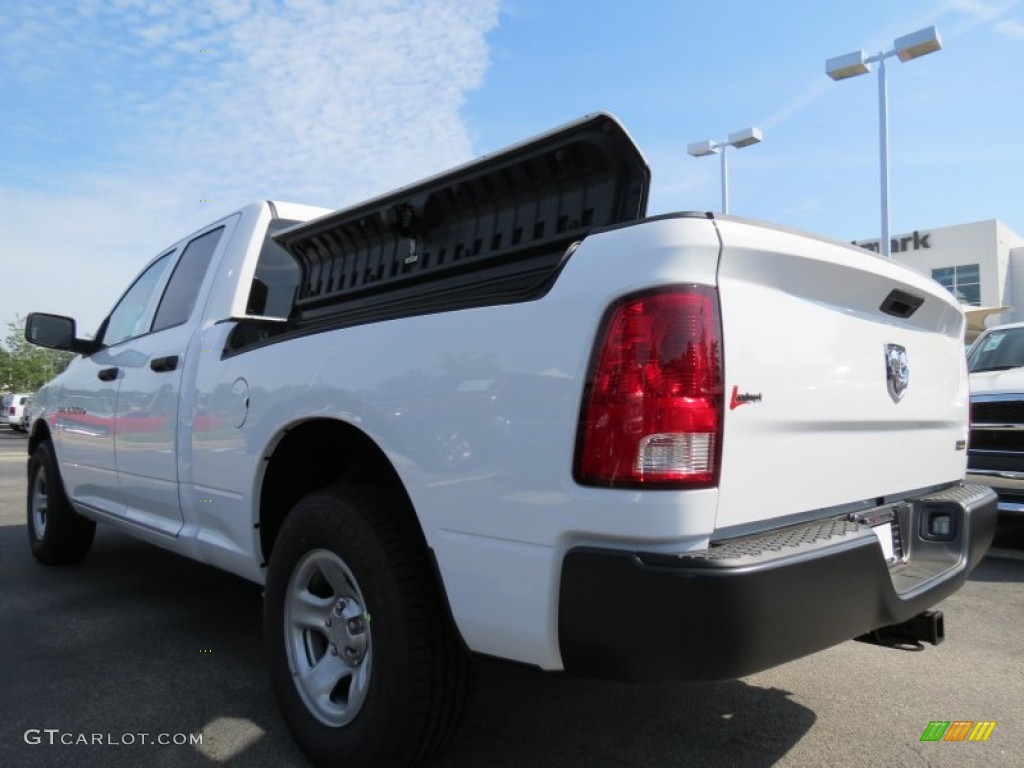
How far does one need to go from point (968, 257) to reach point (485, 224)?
39.6 metres

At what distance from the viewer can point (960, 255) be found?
35.9m

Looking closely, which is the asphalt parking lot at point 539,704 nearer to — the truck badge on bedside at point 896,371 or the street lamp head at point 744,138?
the truck badge on bedside at point 896,371

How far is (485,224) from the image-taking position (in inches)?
110

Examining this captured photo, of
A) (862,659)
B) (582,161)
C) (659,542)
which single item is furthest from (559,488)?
(862,659)

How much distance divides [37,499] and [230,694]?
3.40m

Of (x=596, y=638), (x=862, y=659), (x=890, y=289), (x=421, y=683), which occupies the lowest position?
(x=862, y=659)

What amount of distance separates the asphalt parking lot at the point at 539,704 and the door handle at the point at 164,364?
131 cm

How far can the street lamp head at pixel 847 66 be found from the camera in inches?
533

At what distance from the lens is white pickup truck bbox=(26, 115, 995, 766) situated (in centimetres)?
173

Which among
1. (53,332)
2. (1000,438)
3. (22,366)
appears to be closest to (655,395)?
(53,332)

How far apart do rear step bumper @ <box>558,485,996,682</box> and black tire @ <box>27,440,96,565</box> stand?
450 cm

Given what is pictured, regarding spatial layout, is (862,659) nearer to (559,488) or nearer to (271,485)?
(559,488)

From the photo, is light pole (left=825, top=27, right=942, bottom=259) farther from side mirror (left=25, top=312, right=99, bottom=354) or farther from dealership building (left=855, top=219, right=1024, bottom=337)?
dealership building (left=855, top=219, right=1024, bottom=337)

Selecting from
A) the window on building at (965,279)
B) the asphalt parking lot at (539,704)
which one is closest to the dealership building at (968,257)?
the window on building at (965,279)
